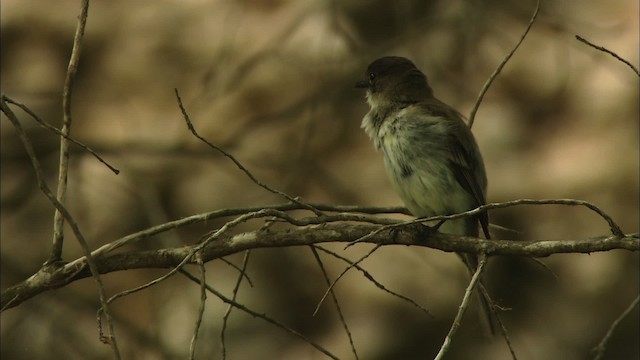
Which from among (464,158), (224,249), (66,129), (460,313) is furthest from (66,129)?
(464,158)

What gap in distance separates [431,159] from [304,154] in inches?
125

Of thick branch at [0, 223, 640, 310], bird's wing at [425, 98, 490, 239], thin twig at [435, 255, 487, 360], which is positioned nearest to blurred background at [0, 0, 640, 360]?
bird's wing at [425, 98, 490, 239]

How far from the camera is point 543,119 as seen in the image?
8336mm

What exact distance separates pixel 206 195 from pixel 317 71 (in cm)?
148

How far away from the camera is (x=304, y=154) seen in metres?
7.77

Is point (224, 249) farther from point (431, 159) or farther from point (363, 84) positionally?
point (363, 84)

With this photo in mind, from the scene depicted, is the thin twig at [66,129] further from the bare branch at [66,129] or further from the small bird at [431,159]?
the small bird at [431,159]

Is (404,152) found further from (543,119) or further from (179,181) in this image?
(543,119)

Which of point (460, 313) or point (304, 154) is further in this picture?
point (304, 154)

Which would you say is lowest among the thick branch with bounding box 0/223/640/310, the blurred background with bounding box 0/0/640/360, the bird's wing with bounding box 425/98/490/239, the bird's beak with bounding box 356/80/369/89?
the thick branch with bounding box 0/223/640/310

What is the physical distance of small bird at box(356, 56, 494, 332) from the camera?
4.63 metres

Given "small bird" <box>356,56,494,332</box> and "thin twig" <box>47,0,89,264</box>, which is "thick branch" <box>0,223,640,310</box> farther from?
"small bird" <box>356,56,494,332</box>

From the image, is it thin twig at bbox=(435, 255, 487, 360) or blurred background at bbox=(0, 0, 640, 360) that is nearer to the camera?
thin twig at bbox=(435, 255, 487, 360)

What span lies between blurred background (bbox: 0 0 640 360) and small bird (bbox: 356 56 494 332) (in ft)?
7.89
